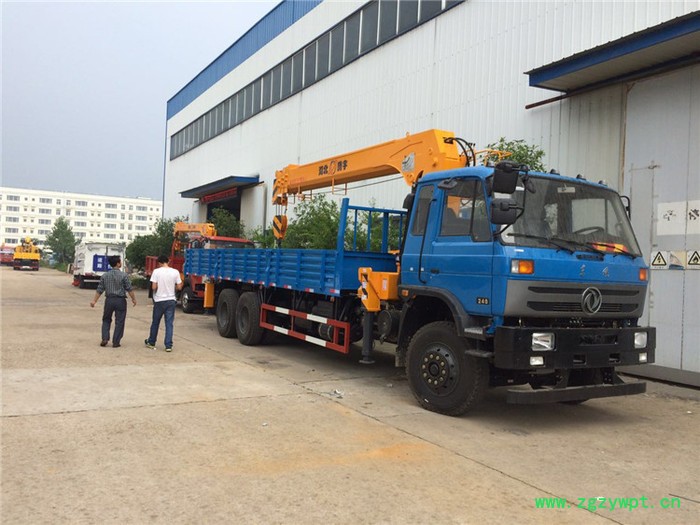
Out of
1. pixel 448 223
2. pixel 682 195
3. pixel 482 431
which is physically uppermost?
pixel 682 195

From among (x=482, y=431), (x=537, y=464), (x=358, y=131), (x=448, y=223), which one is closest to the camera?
(x=537, y=464)

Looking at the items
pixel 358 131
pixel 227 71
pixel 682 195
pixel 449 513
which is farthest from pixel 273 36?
pixel 449 513

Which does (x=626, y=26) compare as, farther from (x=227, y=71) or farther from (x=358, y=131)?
(x=227, y=71)

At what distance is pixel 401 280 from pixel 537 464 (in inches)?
113

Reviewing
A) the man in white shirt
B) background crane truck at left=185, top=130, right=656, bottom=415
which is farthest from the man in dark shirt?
background crane truck at left=185, top=130, right=656, bottom=415

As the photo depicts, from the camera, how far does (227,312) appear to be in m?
→ 11.8

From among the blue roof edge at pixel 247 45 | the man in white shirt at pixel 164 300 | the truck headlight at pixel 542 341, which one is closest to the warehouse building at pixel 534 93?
the blue roof edge at pixel 247 45

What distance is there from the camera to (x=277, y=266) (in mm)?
9789

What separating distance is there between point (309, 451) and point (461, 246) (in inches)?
108

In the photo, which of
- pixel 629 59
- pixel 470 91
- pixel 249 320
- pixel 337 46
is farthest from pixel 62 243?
pixel 629 59

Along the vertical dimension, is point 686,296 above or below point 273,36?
below

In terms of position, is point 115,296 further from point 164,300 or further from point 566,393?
point 566,393

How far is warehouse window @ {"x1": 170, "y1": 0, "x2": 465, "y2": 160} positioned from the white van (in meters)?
8.39

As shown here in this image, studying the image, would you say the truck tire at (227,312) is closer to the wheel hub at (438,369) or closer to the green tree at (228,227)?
the wheel hub at (438,369)
